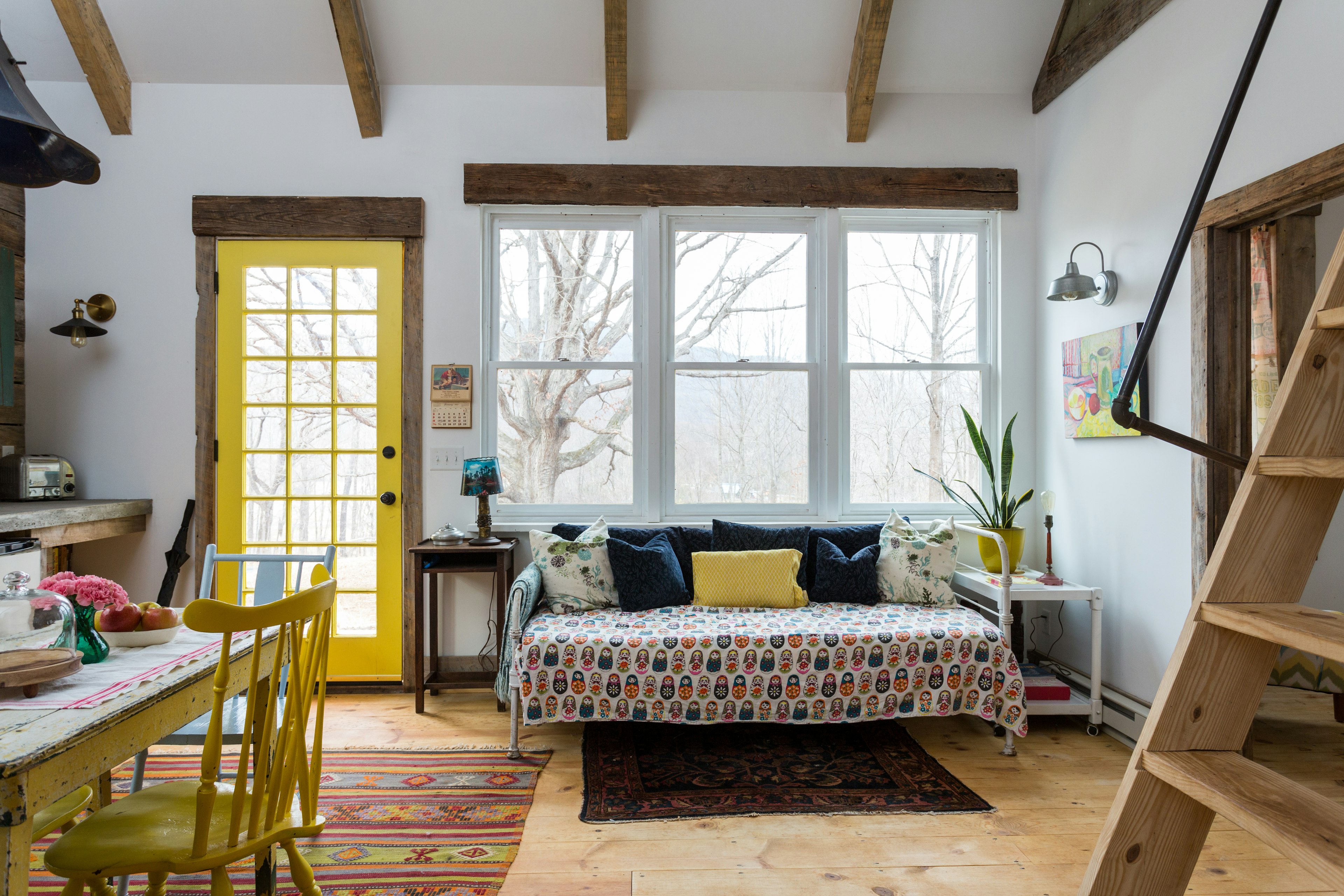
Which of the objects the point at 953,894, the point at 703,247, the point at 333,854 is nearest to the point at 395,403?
the point at 703,247

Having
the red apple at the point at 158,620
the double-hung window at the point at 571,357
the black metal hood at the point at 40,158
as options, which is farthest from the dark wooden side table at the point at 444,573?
the black metal hood at the point at 40,158

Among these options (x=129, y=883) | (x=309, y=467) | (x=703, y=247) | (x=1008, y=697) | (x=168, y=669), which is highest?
(x=703, y=247)

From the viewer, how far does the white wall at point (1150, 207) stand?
248cm

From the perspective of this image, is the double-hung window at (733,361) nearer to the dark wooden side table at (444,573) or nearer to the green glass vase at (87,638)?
the dark wooden side table at (444,573)

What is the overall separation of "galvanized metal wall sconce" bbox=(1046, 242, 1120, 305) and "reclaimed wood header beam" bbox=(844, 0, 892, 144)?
129 centimetres

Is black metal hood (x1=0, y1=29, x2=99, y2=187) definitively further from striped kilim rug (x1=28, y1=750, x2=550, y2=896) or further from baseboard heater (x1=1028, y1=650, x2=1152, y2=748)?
baseboard heater (x1=1028, y1=650, x2=1152, y2=748)

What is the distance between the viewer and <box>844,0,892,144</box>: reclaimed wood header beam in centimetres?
355

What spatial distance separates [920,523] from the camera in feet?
12.7

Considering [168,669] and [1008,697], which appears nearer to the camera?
[168,669]

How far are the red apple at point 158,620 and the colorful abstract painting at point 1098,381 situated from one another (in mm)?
3324

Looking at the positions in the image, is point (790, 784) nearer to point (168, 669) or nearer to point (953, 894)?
point (953, 894)

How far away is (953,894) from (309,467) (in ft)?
11.1

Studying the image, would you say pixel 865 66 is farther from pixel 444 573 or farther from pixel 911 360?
pixel 444 573

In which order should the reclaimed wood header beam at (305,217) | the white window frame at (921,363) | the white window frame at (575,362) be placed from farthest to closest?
the white window frame at (921,363), the white window frame at (575,362), the reclaimed wood header beam at (305,217)
